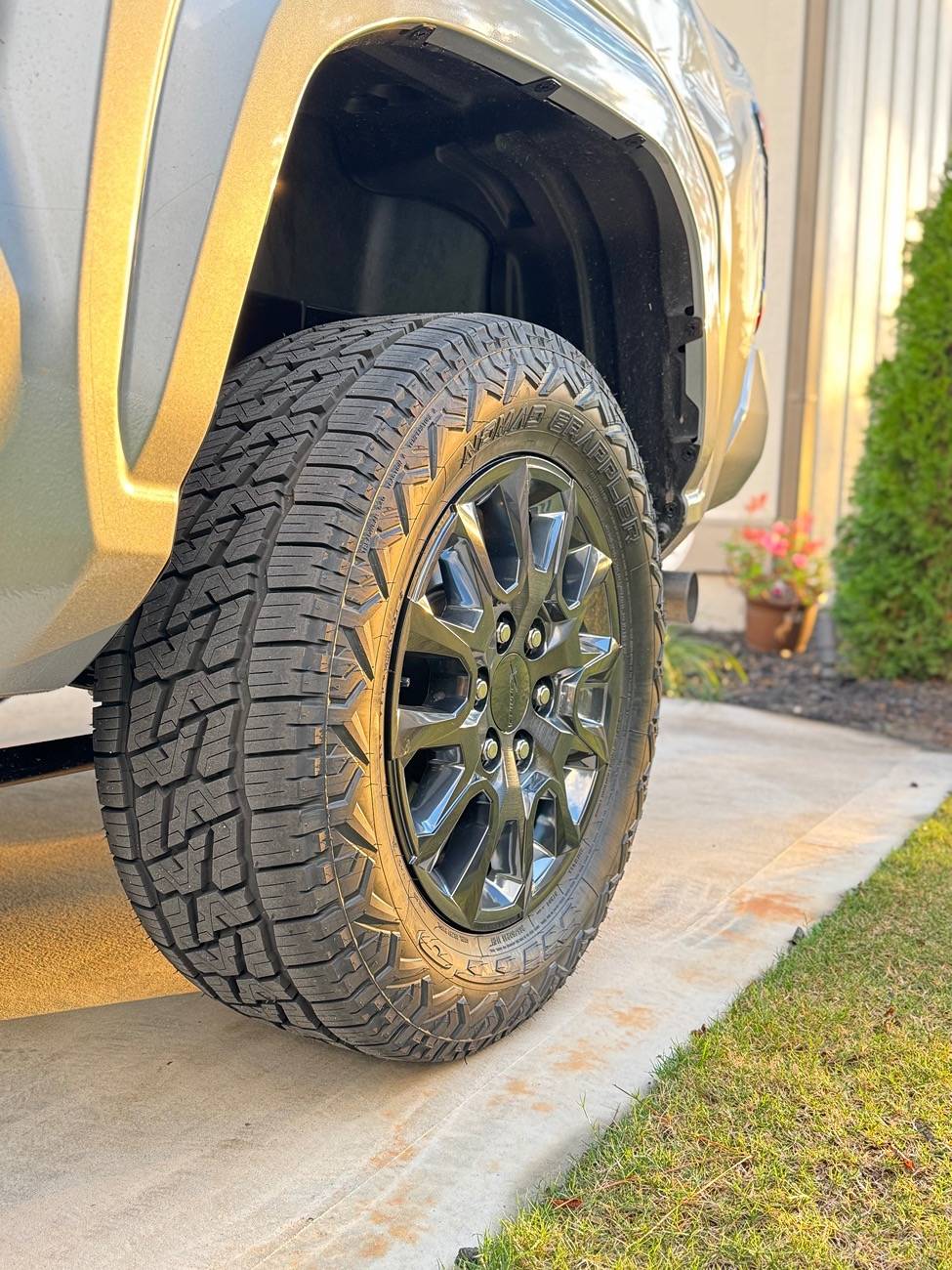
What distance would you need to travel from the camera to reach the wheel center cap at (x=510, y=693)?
5.93 ft

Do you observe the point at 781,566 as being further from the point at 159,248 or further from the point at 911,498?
the point at 159,248

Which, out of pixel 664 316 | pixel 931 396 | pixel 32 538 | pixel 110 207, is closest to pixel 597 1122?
→ pixel 32 538

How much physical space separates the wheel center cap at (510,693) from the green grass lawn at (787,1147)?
1.86 ft

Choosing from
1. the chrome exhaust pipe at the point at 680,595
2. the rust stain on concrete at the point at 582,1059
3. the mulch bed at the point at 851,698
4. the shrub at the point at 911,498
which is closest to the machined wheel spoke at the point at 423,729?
the rust stain on concrete at the point at 582,1059

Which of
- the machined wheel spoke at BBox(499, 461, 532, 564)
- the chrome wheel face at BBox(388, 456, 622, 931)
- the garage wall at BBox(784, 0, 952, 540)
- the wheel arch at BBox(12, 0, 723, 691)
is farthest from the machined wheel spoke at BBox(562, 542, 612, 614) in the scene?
the garage wall at BBox(784, 0, 952, 540)

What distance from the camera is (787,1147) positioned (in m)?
1.62

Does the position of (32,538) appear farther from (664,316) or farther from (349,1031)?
(664,316)

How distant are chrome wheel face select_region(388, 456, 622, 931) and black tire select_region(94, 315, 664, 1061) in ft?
0.18

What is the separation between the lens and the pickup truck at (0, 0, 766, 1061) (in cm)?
123

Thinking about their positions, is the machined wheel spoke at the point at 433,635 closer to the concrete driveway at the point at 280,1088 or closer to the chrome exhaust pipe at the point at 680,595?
the concrete driveway at the point at 280,1088

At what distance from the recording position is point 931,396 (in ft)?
17.5

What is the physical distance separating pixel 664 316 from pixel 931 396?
136 inches

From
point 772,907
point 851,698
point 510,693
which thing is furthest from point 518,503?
point 851,698

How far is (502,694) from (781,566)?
4846mm
